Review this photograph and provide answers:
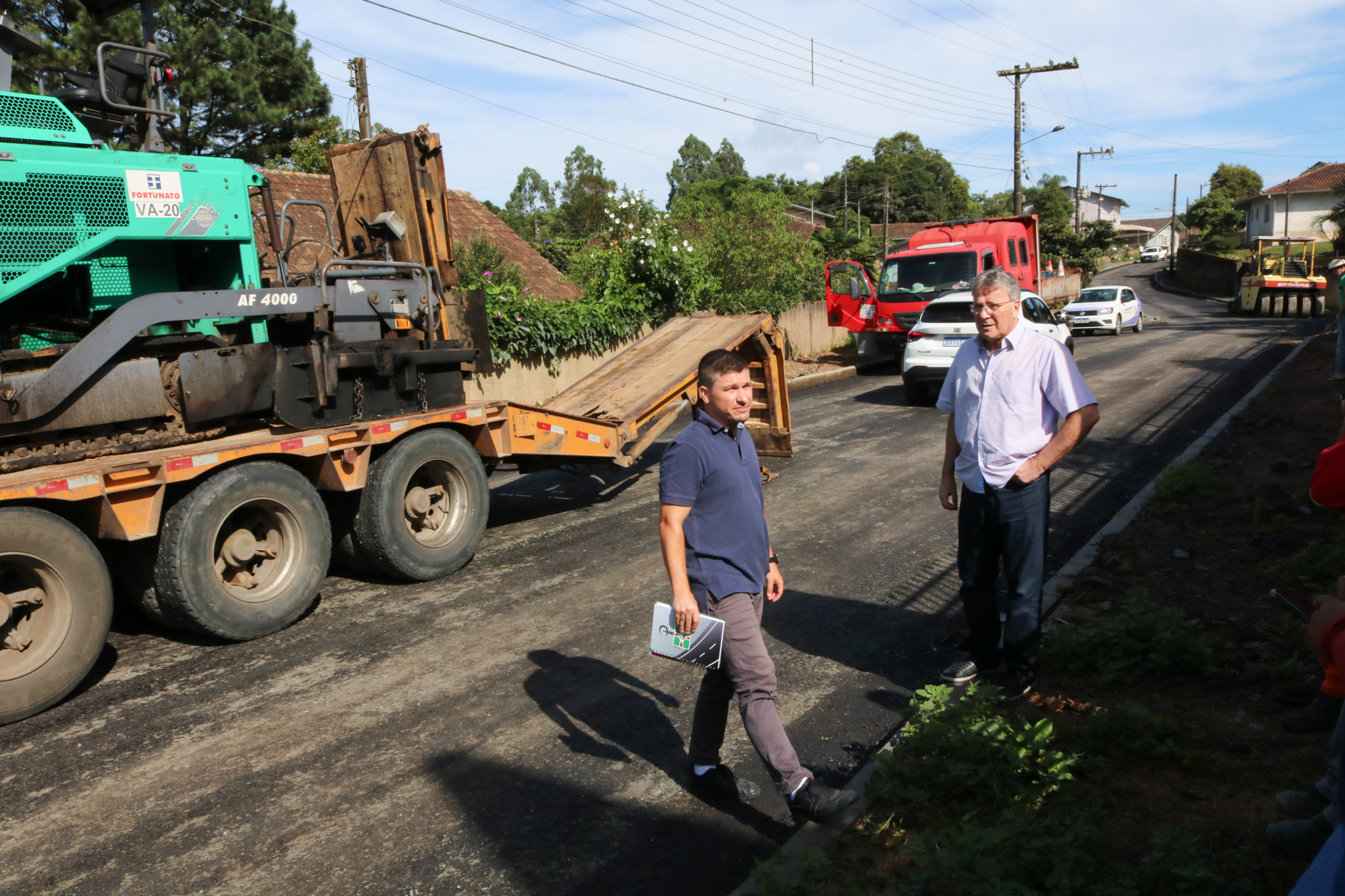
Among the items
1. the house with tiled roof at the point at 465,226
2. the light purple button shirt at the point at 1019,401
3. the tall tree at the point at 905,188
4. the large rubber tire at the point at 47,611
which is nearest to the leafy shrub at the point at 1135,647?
the light purple button shirt at the point at 1019,401

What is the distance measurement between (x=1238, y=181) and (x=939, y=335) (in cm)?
9498

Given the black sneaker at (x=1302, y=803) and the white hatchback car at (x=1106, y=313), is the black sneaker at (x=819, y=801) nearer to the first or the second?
the black sneaker at (x=1302, y=803)

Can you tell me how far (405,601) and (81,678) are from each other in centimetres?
200

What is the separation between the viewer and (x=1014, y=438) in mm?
4477

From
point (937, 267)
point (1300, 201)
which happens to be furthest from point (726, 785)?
point (1300, 201)

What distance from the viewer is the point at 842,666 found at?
5.23 meters

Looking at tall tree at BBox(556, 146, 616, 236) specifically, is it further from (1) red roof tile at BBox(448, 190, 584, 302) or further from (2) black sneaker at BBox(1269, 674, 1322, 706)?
(2) black sneaker at BBox(1269, 674, 1322, 706)

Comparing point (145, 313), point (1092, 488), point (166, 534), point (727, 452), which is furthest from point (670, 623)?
point (1092, 488)

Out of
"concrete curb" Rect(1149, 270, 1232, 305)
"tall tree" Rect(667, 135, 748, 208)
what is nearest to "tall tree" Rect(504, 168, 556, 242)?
"tall tree" Rect(667, 135, 748, 208)

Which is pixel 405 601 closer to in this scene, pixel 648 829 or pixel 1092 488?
pixel 648 829

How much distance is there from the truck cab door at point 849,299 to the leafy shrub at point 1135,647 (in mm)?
15574

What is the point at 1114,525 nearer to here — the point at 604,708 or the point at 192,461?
the point at 604,708

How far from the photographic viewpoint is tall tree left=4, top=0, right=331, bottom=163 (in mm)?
19594

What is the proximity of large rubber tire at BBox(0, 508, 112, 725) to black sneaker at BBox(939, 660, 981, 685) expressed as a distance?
441cm
